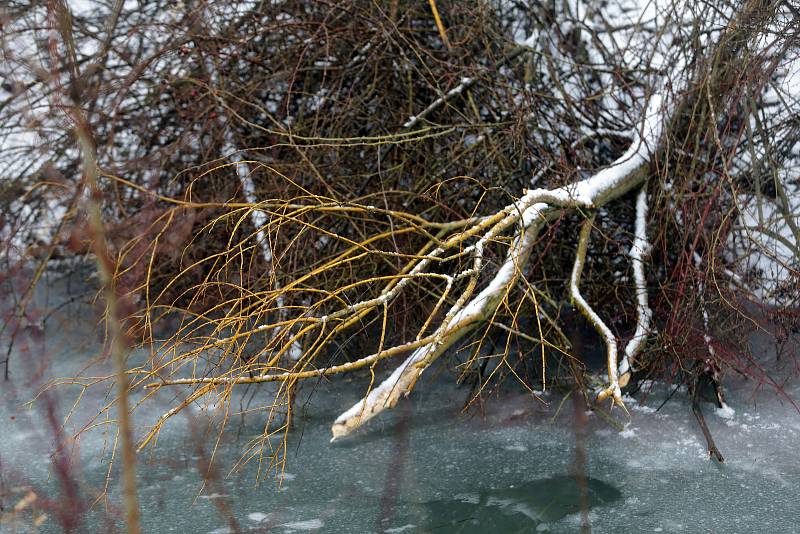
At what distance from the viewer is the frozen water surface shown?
3.46 metres

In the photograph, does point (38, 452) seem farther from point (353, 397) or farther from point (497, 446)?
point (497, 446)

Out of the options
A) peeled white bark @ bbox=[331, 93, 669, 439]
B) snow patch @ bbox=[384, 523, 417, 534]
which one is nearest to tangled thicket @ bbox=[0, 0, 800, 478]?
peeled white bark @ bbox=[331, 93, 669, 439]

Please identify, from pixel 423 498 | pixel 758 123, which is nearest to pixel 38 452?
pixel 423 498

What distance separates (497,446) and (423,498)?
62 centimetres

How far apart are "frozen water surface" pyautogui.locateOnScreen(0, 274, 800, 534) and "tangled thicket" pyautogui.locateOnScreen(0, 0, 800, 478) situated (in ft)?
0.79

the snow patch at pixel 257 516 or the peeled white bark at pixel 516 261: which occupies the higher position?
the peeled white bark at pixel 516 261

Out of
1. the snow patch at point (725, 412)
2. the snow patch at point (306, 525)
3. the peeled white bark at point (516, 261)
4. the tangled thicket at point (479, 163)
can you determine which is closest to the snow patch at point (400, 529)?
the snow patch at point (306, 525)

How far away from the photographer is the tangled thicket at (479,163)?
14.9 ft

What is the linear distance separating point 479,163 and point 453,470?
1807 mm

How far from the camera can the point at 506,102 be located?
16.9 ft

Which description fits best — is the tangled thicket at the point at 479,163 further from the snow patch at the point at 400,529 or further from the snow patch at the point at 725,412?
the snow patch at the point at 400,529

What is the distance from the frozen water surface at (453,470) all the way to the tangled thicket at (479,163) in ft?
0.79

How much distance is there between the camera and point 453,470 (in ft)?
12.8

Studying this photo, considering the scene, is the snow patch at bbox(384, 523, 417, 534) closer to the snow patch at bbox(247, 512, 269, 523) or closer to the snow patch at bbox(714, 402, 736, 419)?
the snow patch at bbox(247, 512, 269, 523)
